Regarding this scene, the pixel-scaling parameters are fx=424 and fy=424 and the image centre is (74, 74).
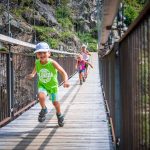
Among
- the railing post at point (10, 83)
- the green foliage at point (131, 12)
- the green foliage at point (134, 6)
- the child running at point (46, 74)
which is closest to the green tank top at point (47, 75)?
the child running at point (46, 74)

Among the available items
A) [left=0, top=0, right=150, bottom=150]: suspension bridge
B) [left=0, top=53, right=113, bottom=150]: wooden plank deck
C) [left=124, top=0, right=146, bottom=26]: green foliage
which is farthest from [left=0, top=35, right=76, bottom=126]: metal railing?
[left=124, top=0, right=146, bottom=26]: green foliage

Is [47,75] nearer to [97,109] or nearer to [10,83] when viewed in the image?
[10,83]

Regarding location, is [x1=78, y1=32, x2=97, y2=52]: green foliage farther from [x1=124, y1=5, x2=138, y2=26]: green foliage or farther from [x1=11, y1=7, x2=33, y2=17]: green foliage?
[x1=124, y1=5, x2=138, y2=26]: green foliage

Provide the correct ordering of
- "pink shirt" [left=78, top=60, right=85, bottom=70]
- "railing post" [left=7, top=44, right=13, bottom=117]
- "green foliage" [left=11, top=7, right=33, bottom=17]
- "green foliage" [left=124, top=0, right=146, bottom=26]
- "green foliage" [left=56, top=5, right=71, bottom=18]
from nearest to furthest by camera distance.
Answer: "green foliage" [left=124, top=0, right=146, bottom=26]
"railing post" [left=7, top=44, right=13, bottom=117]
"pink shirt" [left=78, top=60, right=85, bottom=70]
"green foliage" [left=11, top=7, right=33, bottom=17]
"green foliage" [left=56, top=5, right=71, bottom=18]

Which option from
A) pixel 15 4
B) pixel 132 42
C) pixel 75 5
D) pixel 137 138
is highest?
pixel 75 5

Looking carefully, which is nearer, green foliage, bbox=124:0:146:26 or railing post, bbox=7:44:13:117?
green foliage, bbox=124:0:146:26

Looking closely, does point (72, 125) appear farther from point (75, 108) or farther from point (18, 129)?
point (75, 108)

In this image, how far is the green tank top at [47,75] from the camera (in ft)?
16.8

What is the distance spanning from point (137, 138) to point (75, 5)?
49.8 m

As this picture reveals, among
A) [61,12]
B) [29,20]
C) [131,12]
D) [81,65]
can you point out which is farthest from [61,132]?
[61,12]

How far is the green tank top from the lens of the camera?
202 inches

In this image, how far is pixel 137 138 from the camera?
2.20 m

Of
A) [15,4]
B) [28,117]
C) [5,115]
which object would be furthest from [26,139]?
[15,4]

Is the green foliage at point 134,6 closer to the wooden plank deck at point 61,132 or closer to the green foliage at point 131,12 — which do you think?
the green foliage at point 131,12
